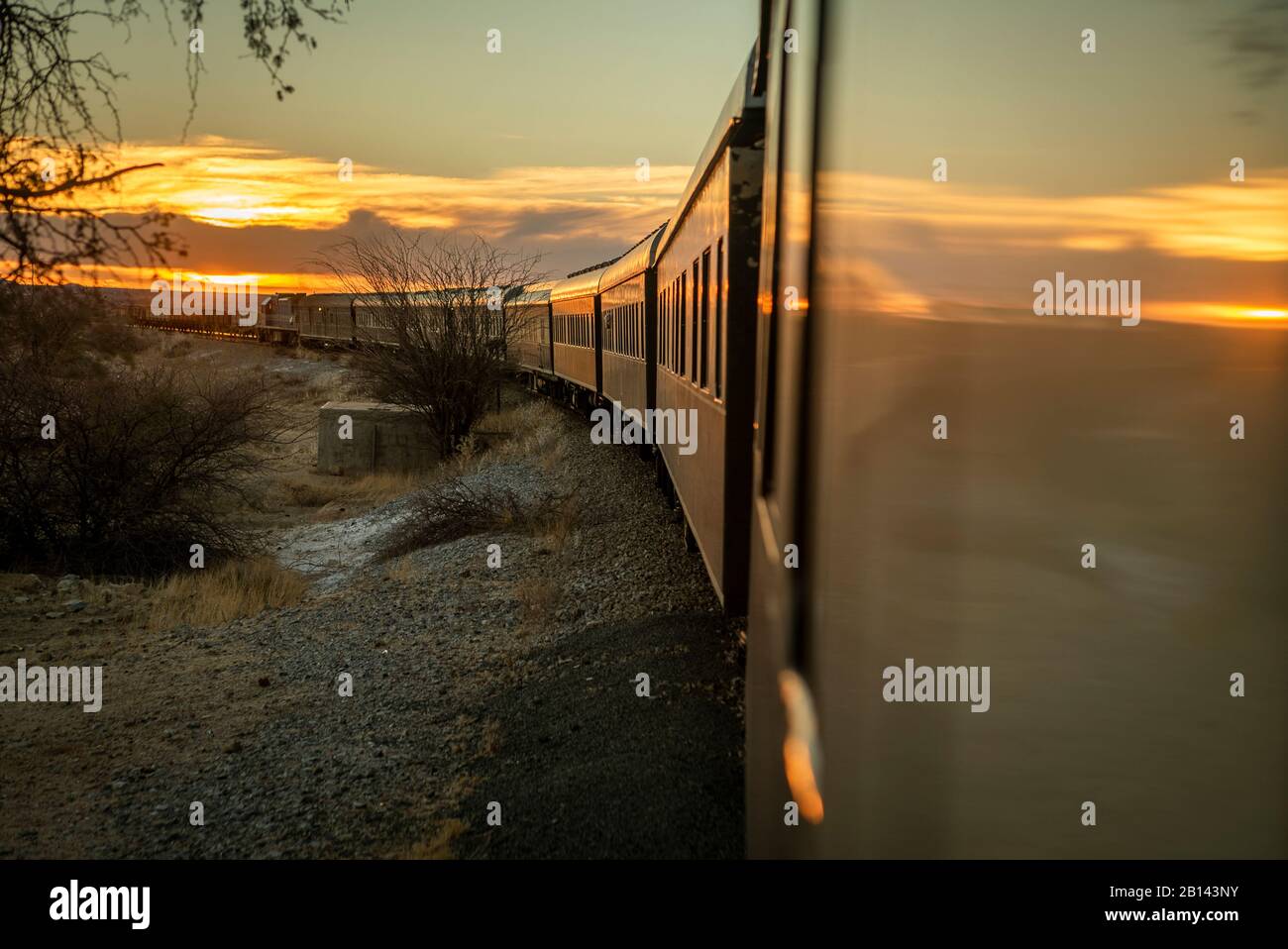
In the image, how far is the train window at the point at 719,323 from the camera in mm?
5559

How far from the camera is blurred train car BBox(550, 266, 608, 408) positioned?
2152 cm

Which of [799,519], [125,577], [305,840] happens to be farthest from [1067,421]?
[125,577]

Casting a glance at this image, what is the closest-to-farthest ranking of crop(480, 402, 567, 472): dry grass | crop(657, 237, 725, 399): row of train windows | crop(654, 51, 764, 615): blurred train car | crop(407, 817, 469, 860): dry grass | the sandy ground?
crop(407, 817, 469, 860): dry grass → crop(654, 51, 764, 615): blurred train car → the sandy ground → crop(657, 237, 725, 399): row of train windows → crop(480, 402, 567, 472): dry grass

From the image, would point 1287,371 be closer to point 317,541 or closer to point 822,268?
point 822,268

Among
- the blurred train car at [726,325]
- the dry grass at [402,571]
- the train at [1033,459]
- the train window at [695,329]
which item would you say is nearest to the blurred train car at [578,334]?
the dry grass at [402,571]

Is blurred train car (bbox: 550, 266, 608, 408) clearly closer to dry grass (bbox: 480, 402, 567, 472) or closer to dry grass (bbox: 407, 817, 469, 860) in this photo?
→ dry grass (bbox: 480, 402, 567, 472)

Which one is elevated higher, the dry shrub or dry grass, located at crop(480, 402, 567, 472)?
dry grass, located at crop(480, 402, 567, 472)

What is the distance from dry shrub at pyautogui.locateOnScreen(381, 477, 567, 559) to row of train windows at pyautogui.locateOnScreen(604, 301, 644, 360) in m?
2.41

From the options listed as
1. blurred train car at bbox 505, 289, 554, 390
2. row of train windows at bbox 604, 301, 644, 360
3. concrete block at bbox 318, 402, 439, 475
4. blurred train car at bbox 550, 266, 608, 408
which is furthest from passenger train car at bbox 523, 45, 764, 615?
blurred train car at bbox 505, 289, 554, 390

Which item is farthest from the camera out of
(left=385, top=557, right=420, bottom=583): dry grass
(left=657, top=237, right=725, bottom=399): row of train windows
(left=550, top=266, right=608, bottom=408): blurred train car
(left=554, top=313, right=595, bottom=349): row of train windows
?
(left=554, top=313, right=595, bottom=349): row of train windows

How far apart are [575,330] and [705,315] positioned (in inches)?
716

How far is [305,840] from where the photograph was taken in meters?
5.42

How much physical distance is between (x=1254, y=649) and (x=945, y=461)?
0.38 meters

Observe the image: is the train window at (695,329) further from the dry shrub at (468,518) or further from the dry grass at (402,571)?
the dry shrub at (468,518)
